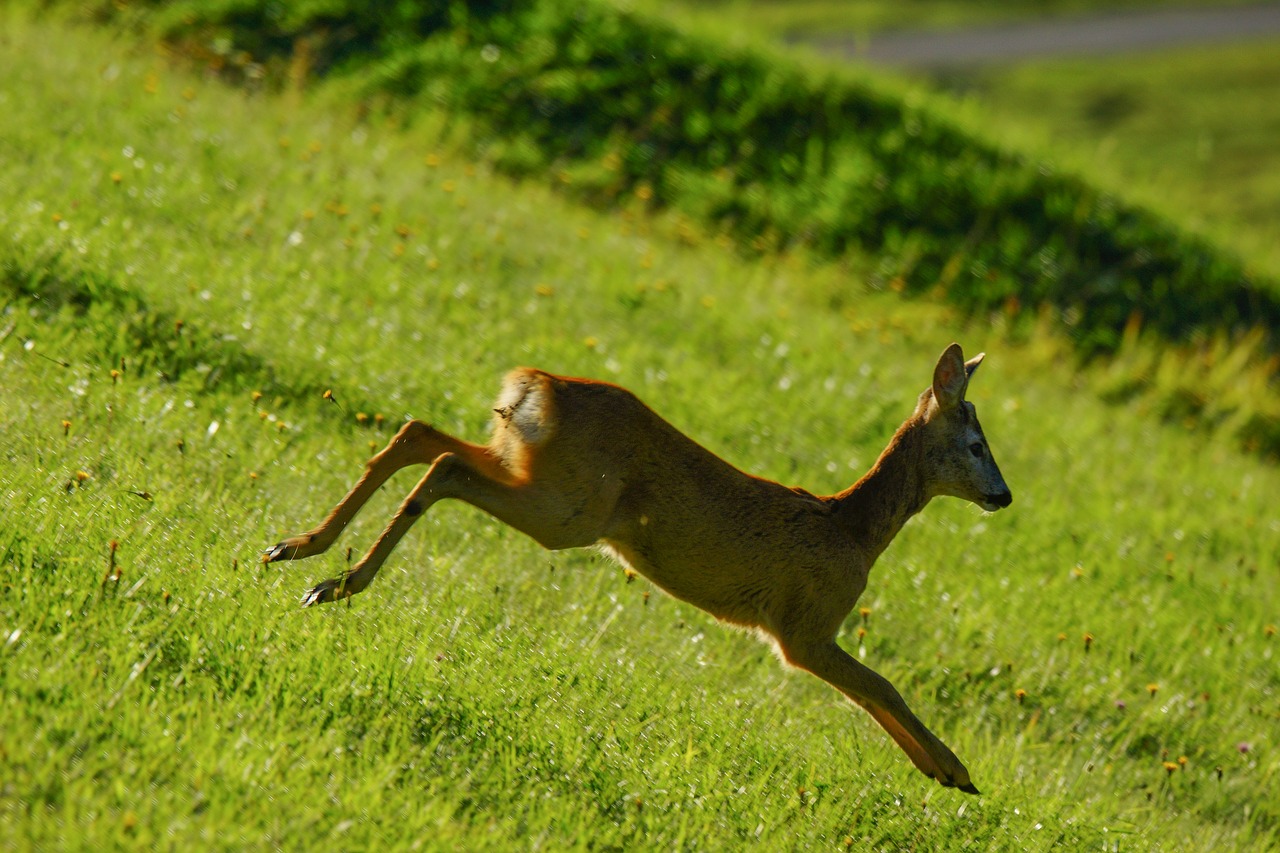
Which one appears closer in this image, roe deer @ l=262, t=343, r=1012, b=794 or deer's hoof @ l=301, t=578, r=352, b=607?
deer's hoof @ l=301, t=578, r=352, b=607

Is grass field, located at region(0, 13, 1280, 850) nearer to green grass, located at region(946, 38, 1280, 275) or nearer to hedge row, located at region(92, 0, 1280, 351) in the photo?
hedge row, located at region(92, 0, 1280, 351)

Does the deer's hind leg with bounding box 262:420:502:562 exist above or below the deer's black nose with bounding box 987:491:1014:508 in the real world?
below

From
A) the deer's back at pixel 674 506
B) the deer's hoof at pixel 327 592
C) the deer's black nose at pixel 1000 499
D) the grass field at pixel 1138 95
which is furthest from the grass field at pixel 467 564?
the grass field at pixel 1138 95

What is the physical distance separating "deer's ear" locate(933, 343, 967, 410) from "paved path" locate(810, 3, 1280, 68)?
25.2 metres

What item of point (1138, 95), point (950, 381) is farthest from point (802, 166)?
point (1138, 95)

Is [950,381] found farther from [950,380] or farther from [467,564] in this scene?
[467,564]

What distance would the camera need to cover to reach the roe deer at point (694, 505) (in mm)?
5812

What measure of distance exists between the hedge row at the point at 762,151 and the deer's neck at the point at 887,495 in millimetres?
7157

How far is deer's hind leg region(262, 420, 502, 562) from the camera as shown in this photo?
225 inches

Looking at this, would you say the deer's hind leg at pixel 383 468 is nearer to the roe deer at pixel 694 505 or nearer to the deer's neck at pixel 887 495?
the roe deer at pixel 694 505

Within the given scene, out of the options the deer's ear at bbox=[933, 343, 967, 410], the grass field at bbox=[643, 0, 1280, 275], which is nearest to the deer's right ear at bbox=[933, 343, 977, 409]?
the deer's ear at bbox=[933, 343, 967, 410]

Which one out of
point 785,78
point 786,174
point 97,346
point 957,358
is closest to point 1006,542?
point 957,358

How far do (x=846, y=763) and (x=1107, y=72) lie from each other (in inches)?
1159

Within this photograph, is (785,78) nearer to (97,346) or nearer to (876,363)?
(876,363)
